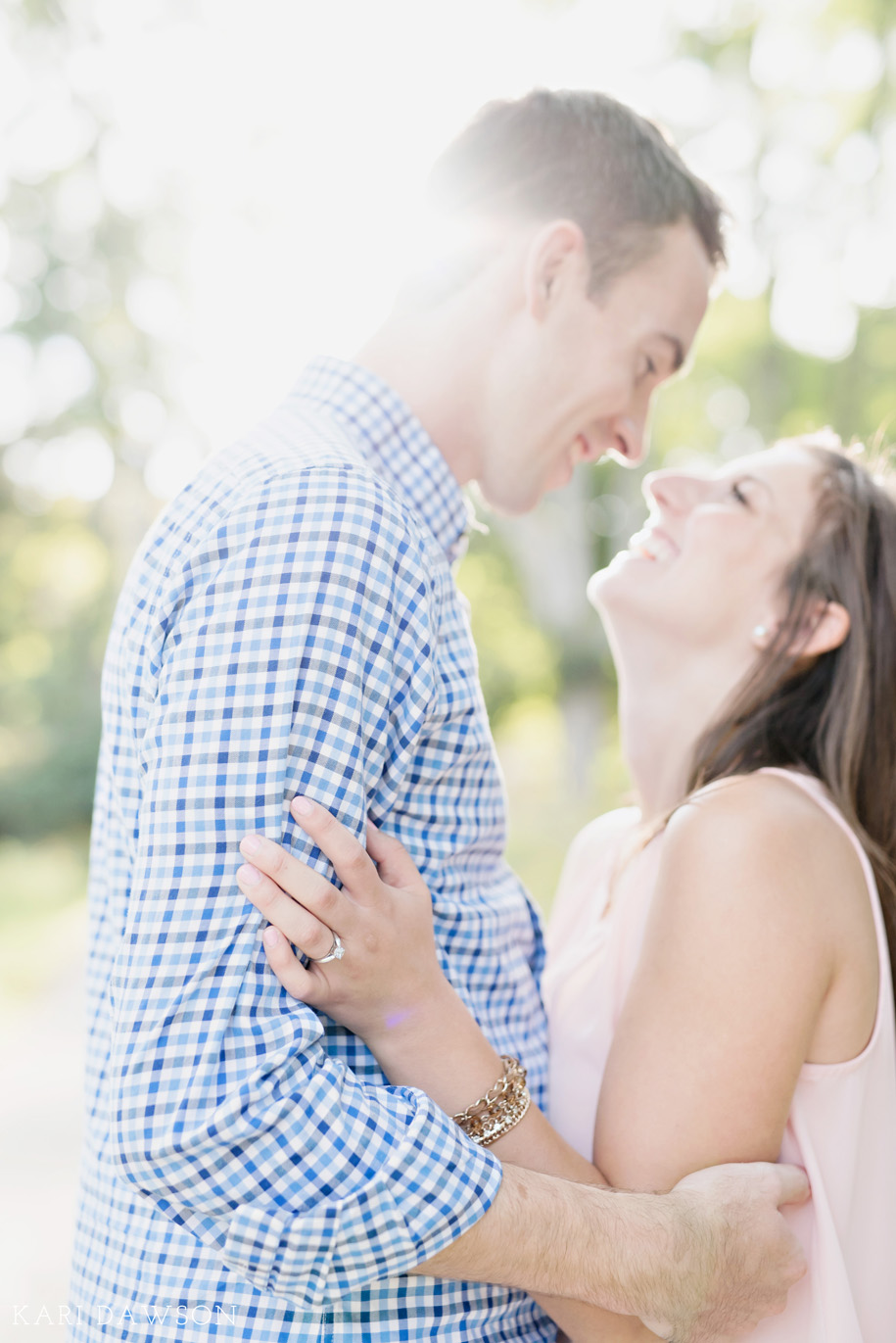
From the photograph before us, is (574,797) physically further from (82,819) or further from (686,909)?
(686,909)

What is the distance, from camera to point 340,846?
1.43 meters

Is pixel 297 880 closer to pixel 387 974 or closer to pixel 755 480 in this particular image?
pixel 387 974

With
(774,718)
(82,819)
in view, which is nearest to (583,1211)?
(774,718)

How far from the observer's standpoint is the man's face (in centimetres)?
217

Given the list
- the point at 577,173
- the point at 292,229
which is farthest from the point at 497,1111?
the point at 292,229

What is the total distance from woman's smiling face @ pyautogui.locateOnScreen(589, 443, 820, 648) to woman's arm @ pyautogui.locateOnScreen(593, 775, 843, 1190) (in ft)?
2.30

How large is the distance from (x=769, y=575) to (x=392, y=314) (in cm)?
101

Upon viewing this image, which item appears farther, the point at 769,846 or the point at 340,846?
the point at 769,846

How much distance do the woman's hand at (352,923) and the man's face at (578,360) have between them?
0.99 meters

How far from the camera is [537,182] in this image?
88.3 inches

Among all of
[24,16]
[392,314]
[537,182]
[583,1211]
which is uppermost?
[24,16]

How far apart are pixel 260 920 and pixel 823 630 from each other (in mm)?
1530

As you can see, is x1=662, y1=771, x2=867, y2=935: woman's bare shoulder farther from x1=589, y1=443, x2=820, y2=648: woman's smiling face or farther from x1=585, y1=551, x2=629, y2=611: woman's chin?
x1=585, y1=551, x2=629, y2=611: woman's chin

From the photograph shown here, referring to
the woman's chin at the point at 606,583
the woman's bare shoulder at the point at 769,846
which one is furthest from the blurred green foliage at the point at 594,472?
the woman's bare shoulder at the point at 769,846
